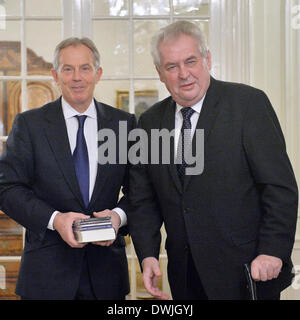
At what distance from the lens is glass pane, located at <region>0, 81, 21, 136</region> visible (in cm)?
338

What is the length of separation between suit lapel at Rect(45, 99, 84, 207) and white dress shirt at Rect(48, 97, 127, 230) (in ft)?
0.11

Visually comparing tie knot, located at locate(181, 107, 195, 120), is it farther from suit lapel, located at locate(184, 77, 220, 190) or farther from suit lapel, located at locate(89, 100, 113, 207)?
suit lapel, located at locate(89, 100, 113, 207)

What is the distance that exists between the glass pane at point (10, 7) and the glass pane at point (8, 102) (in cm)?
47

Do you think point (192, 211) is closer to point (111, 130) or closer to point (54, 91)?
point (111, 130)

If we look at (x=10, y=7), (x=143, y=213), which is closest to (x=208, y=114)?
(x=143, y=213)

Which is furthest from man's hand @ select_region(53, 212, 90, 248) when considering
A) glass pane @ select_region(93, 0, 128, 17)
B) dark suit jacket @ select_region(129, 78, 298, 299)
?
glass pane @ select_region(93, 0, 128, 17)

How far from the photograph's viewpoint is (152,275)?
190 cm

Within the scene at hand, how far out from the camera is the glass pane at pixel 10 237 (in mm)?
3352

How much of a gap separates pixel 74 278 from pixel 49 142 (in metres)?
0.58

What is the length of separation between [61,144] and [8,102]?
57.1 inches

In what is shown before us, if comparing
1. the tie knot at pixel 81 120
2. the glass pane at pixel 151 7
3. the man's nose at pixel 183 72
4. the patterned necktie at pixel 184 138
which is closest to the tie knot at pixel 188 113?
the patterned necktie at pixel 184 138

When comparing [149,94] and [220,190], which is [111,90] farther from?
[220,190]
